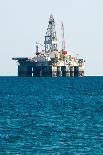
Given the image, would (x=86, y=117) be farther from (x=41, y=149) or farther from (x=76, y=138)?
(x=41, y=149)

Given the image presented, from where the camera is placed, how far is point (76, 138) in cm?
6350

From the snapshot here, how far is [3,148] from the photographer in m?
58.1

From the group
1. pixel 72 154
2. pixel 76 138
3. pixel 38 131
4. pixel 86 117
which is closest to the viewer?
pixel 72 154

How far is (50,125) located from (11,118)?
1045 cm

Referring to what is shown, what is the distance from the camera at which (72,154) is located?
5497cm

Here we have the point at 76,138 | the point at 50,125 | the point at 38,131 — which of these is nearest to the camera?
the point at 76,138

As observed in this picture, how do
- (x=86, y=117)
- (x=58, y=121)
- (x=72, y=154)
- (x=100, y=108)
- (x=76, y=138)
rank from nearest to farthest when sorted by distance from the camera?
(x=72, y=154) < (x=76, y=138) < (x=58, y=121) < (x=86, y=117) < (x=100, y=108)

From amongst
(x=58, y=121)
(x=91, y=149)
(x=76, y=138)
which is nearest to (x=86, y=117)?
(x=58, y=121)

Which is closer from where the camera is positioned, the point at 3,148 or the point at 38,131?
the point at 3,148

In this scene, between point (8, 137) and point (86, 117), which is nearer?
point (8, 137)

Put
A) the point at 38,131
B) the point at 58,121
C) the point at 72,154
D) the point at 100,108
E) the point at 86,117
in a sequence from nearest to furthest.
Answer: the point at 72,154 < the point at 38,131 < the point at 58,121 < the point at 86,117 < the point at 100,108

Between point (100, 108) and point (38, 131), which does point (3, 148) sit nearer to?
point (38, 131)

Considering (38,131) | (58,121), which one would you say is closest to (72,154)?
(38,131)

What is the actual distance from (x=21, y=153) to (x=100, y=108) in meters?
49.5
